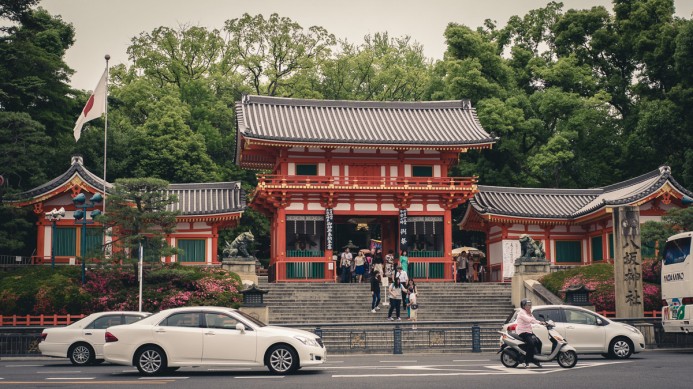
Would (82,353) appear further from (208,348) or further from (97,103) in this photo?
(97,103)

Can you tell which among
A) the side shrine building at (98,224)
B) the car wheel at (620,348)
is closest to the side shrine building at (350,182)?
the side shrine building at (98,224)

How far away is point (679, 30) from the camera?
45.8 meters

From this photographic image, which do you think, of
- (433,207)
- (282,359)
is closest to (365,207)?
(433,207)

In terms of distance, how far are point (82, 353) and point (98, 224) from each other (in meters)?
18.7

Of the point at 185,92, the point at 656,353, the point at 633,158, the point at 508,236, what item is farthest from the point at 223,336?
the point at 185,92

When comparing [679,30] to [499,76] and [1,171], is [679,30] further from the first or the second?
[1,171]

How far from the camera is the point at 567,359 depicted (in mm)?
18641

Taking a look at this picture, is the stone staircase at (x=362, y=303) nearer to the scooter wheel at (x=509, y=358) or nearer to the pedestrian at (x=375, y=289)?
the pedestrian at (x=375, y=289)

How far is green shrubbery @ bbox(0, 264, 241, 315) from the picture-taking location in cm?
3016

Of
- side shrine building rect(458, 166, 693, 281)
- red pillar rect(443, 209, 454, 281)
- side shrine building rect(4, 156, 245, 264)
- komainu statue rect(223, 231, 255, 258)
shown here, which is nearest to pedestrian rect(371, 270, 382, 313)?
komainu statue rect(223, 231, 255, 258)

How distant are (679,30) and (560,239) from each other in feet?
43.6

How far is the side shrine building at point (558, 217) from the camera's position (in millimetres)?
41750

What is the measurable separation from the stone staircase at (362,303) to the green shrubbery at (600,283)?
2245mm

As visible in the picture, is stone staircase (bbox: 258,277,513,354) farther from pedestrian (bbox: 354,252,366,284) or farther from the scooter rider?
the scooter rider
